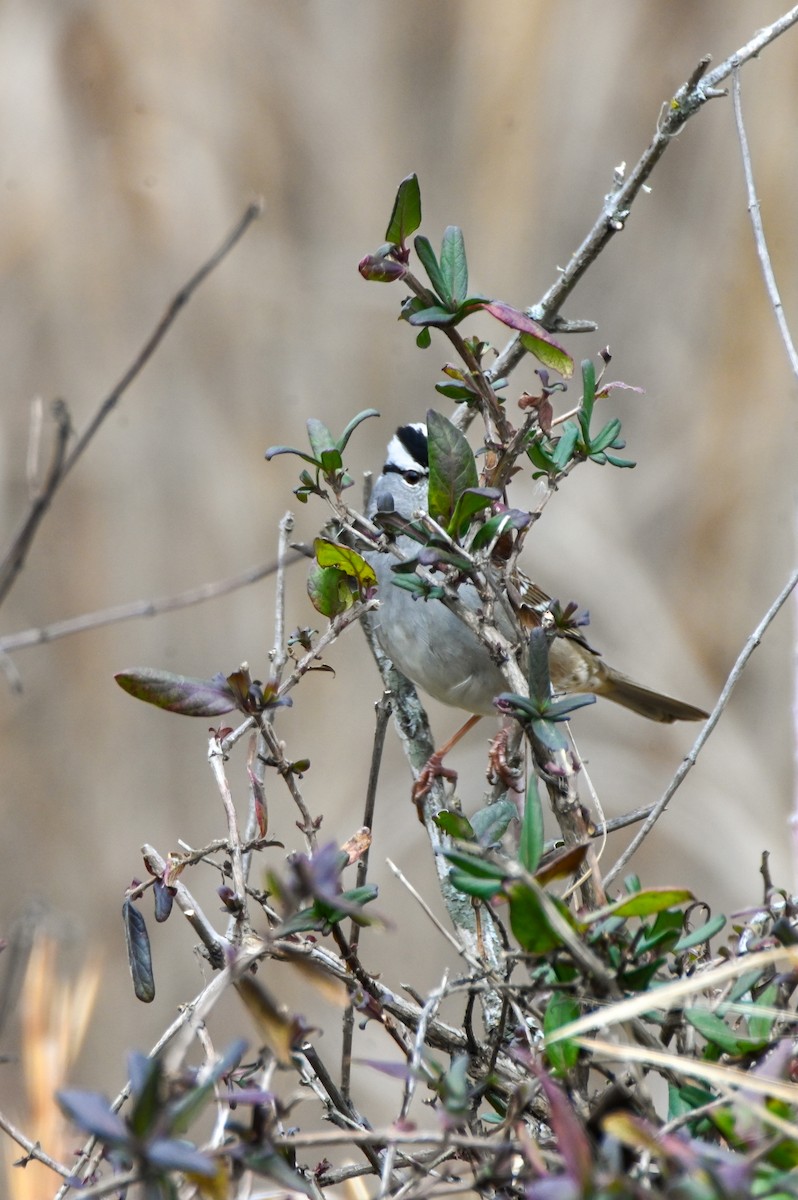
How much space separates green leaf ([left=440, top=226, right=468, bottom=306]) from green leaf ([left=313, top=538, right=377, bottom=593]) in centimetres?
22

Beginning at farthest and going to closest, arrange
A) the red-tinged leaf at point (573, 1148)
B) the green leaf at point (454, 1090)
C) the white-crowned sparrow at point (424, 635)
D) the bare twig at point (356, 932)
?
the white-crowned sparrow at point (424, 635)
the bare twig at point (356, 932)
the green leaf at point (454, 1090)
the red-tinged leaf at point (573, 1148)

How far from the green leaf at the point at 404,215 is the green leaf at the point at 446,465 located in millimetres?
137

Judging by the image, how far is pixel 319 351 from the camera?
3148mm

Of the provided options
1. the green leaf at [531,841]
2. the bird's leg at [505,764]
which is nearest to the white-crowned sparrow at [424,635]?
the bird's leg at [505,764]

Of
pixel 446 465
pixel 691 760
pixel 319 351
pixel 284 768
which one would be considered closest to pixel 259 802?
pixel 284 768

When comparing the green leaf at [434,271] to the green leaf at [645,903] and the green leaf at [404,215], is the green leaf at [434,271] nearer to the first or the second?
the green leaf at [404,215]

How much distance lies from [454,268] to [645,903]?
1.53 feet

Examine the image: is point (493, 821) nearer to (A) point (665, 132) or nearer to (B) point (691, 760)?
(B) point (691, 760)

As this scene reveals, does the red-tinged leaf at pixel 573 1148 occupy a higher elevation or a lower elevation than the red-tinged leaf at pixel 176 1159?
higher

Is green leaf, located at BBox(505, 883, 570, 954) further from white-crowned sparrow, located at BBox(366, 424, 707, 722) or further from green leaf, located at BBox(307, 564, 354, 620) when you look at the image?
white-crowned sparrow, located at BBox(366, 424, 707, 722)

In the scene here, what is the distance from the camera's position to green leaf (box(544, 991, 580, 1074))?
0.68 m

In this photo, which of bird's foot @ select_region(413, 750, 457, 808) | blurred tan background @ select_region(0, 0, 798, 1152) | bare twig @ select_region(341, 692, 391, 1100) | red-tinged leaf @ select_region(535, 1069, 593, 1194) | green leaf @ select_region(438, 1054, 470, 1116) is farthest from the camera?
blurred tan background @ select_region(0, 0, 798, 1152)

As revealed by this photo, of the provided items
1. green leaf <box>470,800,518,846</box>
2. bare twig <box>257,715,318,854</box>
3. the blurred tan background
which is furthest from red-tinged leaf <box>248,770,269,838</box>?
the blurred tan background

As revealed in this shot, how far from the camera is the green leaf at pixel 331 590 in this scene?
100 cm
